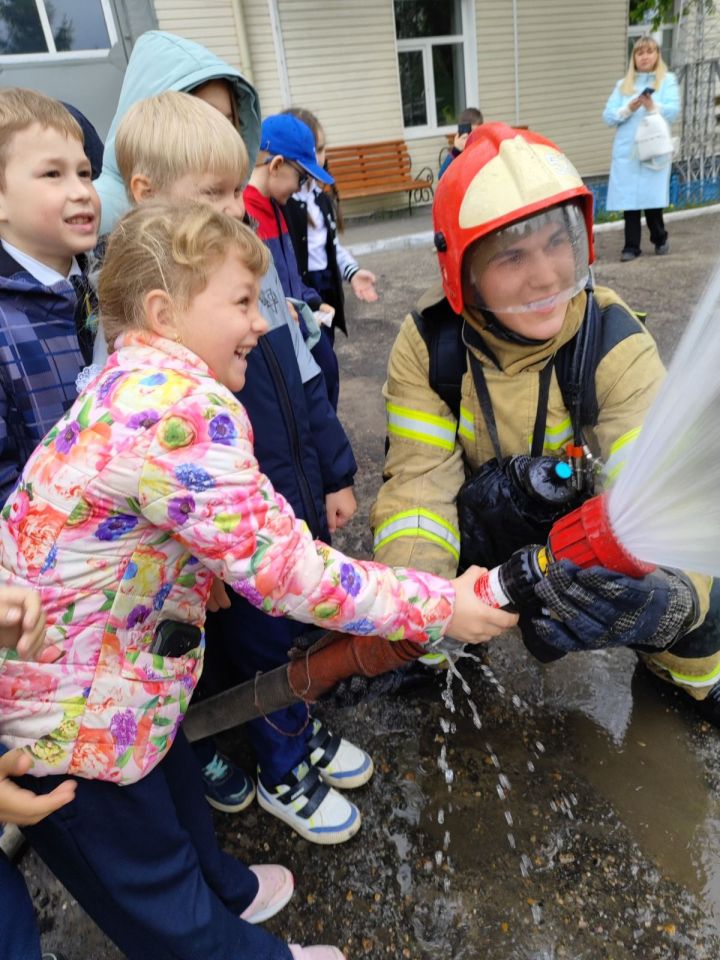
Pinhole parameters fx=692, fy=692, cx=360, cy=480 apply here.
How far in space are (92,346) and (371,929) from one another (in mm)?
1717

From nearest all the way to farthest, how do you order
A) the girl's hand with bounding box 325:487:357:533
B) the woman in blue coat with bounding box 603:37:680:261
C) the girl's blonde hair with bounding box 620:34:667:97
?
the girl's hand with bounding box 325:487:357:533
the girl's blonde hair with bounding box 620:34:667:97
the woman in blue coat with bounding box 603:37:680:261

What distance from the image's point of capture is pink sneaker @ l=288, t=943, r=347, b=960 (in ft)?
5.72

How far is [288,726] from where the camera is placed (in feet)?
7.23

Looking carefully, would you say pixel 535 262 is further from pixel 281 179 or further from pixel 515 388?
pixel 281 179

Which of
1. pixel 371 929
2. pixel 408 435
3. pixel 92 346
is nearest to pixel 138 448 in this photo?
pixel 92 346

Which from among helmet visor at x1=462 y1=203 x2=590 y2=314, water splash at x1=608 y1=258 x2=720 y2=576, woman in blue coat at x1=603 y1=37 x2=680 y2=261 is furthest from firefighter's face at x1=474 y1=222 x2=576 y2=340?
woman in blue coat at x1=603 y1=37 x2=680 y2=261

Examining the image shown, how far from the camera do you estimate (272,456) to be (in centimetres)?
196

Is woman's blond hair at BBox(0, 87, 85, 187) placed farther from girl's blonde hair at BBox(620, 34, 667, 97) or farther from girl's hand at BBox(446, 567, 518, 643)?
girl's blonde hair at BBox(620, 34, 667, 97)

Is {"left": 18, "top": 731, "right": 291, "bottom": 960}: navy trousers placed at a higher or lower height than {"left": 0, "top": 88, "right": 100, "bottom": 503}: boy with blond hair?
lower

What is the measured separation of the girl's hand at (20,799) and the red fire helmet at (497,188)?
160 centimetres

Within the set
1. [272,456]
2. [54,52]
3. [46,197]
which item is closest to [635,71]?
[54,52]

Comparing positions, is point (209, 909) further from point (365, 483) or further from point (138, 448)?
point (365, 483)

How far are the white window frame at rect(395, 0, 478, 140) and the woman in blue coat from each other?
554cm

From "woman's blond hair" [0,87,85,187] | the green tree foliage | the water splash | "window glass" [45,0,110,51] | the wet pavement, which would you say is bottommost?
the wet pavement
